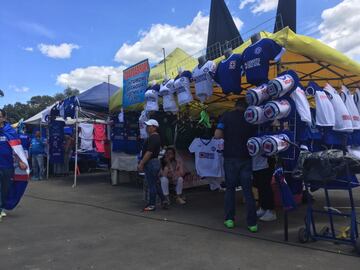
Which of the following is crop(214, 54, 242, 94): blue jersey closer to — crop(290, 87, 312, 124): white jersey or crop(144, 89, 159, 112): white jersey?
crop(290, 87, 312, 124): white jersey

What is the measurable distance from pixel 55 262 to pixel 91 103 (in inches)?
344

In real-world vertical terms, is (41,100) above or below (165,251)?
above

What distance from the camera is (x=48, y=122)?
14438 mm

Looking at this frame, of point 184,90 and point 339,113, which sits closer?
point 339,113

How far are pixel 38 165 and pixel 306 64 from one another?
10369 mm

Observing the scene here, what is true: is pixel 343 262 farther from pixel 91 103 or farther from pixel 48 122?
pixel 48 122

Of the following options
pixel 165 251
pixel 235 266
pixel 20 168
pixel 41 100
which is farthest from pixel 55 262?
pixel 41 100

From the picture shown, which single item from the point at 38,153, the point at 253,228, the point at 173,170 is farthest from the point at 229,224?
the point at 38,153

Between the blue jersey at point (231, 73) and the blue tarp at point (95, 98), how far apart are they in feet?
23.4

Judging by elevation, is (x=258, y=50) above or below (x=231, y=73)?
above

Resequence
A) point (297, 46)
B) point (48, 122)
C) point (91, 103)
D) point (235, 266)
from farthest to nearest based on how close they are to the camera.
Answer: point (48, 122), point (91, 103), point (297, 46), point (235, 266)

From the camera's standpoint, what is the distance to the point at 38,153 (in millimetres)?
14445

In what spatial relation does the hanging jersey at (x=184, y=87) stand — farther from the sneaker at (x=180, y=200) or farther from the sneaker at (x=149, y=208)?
the sneaker at (x=180, y=200)

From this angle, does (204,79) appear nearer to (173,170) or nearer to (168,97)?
(168,97)
